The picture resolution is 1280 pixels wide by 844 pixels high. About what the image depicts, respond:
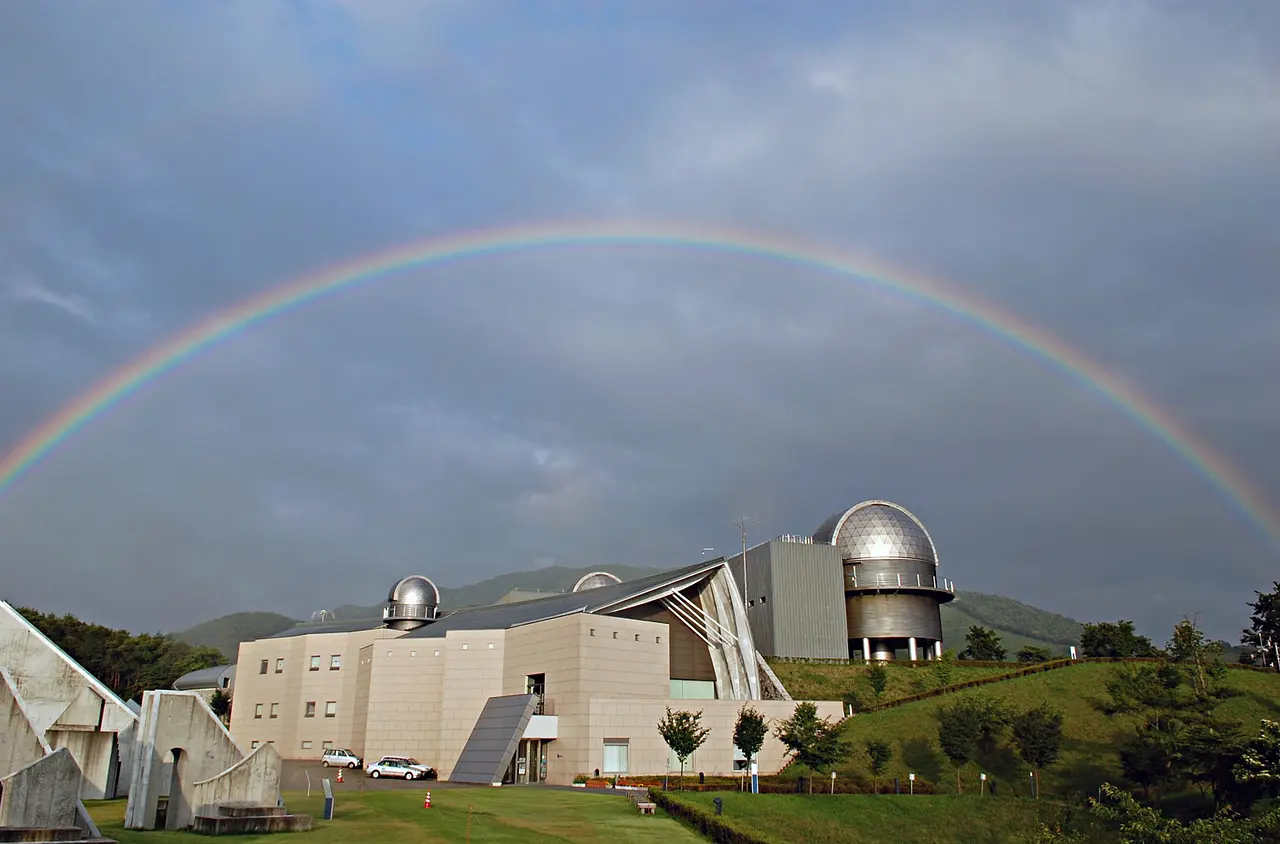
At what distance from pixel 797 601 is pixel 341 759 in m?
37.9

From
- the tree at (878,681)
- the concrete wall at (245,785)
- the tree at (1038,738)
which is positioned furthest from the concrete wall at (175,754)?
the tree at (878,681)

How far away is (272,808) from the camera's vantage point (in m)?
24.0

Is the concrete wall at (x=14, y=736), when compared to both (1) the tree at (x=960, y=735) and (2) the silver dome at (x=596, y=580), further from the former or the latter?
(2) the silver dome at (x=596, y=580)

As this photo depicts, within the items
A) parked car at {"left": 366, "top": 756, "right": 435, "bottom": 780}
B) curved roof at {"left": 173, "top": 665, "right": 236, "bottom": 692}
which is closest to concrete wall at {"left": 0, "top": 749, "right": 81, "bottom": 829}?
parked car at {"left": 366, "top": 756, "right": 435, "bottom": 780}

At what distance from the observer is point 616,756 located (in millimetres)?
47938

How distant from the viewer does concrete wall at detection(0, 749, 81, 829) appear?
17578mm

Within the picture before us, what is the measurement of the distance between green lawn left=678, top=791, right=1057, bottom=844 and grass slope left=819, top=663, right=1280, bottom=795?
521 centimetres

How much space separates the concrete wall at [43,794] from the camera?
57.7ft

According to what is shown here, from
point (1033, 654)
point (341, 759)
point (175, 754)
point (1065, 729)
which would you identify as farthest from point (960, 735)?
point (1033, 654)

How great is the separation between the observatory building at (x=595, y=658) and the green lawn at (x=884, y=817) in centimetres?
1182

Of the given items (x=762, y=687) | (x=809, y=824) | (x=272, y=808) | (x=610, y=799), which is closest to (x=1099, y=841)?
(x=809, y=824)

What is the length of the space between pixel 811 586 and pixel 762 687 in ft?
53.6

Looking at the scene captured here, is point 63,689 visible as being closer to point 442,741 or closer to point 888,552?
point 442,741

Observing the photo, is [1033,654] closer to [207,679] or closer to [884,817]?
[884,817]
